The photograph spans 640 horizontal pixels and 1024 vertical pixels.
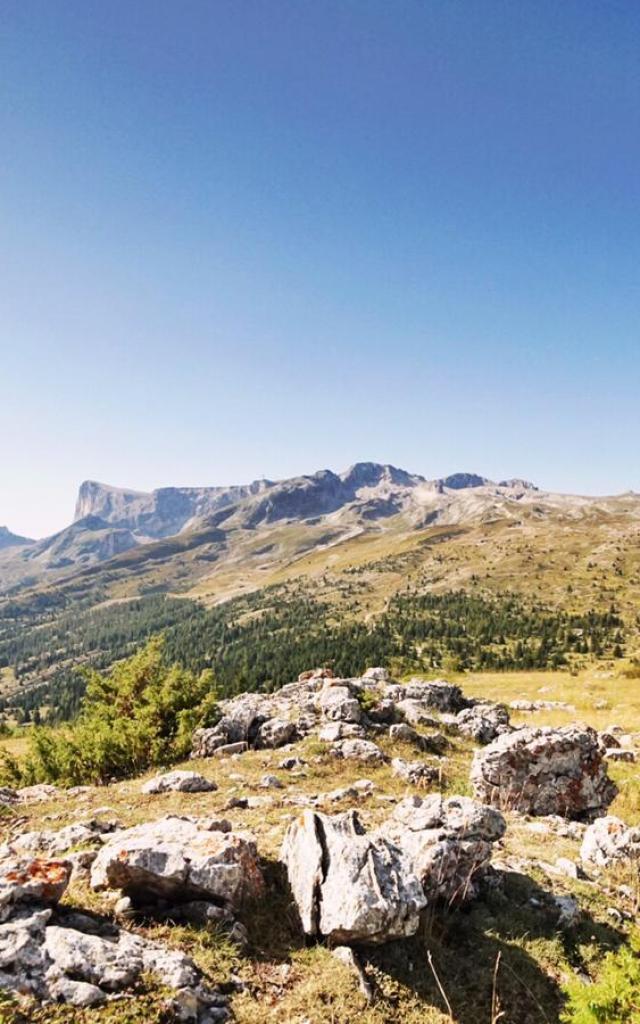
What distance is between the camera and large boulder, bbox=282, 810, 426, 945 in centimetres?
963

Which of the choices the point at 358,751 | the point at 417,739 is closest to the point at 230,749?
the point at 358,751

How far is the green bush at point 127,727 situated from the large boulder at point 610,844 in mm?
19141

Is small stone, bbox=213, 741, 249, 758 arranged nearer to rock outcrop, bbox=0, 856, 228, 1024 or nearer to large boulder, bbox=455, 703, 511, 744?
large boulder, bbox=455, 703, 511, 744

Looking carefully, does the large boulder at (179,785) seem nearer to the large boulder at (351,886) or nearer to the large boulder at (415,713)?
the large boulder at (351,886)

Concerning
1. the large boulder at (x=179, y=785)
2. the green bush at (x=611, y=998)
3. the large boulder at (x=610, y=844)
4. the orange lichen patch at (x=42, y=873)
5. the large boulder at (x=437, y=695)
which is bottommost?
the large boulder at (x=437, y=695)

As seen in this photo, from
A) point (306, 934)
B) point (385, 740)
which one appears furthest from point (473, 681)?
point (306, 934)

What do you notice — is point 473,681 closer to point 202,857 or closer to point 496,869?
point 496,869

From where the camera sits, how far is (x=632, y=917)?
1259cm

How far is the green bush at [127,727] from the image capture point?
86.3ft

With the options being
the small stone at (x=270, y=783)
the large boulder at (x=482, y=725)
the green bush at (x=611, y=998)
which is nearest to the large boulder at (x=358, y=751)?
the small stone at (x=270, y=783)

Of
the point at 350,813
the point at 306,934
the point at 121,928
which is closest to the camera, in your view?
the point at 121,928

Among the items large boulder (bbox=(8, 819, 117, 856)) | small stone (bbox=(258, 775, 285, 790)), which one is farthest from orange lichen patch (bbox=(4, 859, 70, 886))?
small stone (bbox=(258, 775, 285, 790))

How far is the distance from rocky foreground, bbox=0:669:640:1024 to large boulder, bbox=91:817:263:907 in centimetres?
3

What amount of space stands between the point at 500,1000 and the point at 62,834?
1124 centimetres
